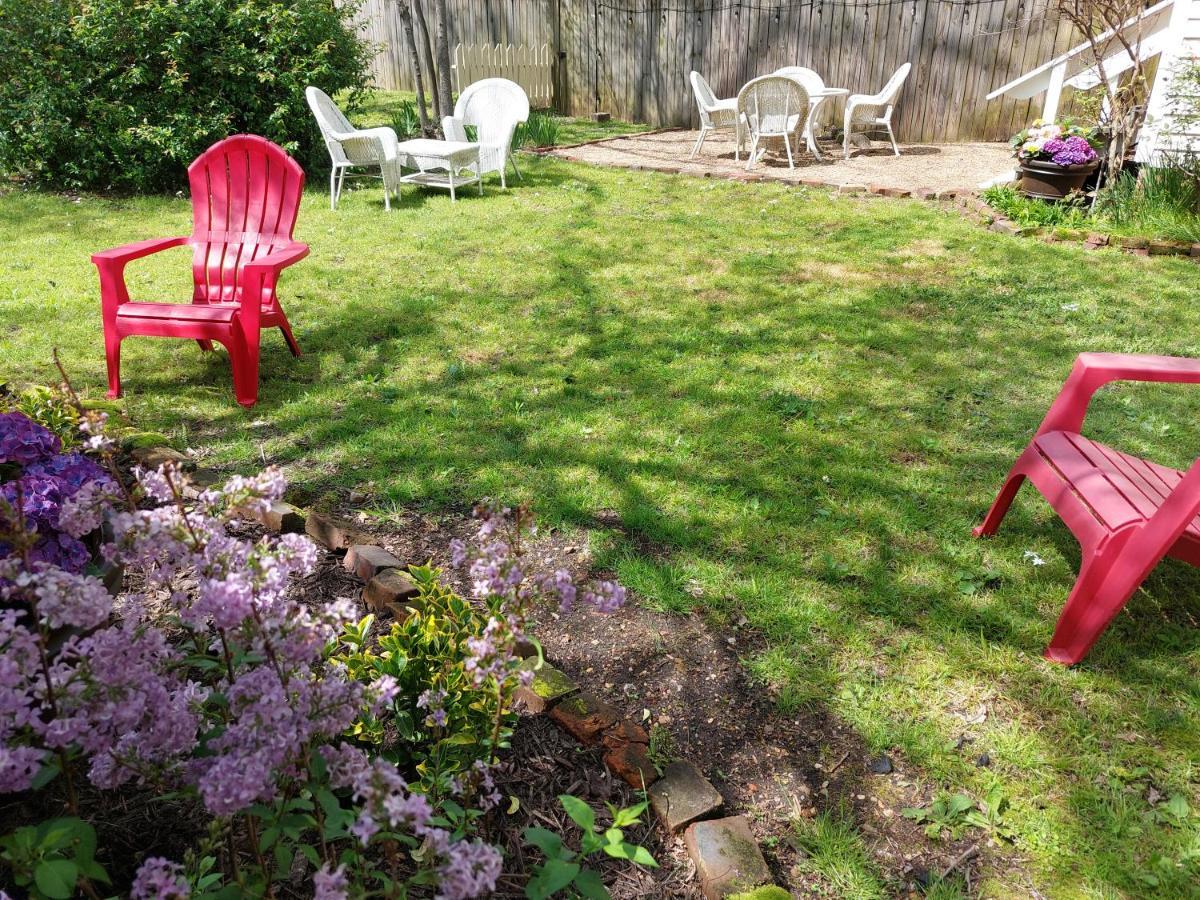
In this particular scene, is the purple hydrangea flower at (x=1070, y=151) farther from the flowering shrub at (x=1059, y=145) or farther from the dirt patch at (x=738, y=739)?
the dirt patch at (x=738, y=739)

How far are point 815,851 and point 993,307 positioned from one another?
13.1 ft

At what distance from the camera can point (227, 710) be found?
1.40 meters

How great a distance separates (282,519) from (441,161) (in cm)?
557

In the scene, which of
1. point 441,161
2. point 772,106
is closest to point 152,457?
point 441,161

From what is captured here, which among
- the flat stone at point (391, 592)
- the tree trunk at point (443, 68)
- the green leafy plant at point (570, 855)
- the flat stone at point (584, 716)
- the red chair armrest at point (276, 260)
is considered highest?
the tree trunk at point (443, 68)

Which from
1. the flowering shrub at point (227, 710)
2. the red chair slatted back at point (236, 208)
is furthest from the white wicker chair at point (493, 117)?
the flowering shrub at point (227, 710)

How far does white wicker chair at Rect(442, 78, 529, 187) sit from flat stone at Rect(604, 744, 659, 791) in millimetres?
6842

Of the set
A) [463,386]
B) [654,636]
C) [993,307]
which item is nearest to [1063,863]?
[654,636]

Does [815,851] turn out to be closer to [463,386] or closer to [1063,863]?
[1063,863]

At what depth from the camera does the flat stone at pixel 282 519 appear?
2600 mm

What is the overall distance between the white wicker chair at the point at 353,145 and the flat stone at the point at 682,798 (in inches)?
251

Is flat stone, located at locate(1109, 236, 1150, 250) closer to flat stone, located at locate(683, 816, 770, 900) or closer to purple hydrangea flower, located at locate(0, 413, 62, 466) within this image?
flat stone, located at locate(683, 816, 770, 900)

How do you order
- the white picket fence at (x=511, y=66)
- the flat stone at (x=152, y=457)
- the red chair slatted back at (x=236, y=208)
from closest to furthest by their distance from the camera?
the flat stone at (x=152, y=457) < the red chair slatted back at (x=236, y=208) < the white picket fence at (x=511, y=66)

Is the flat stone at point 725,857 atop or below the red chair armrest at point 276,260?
below
